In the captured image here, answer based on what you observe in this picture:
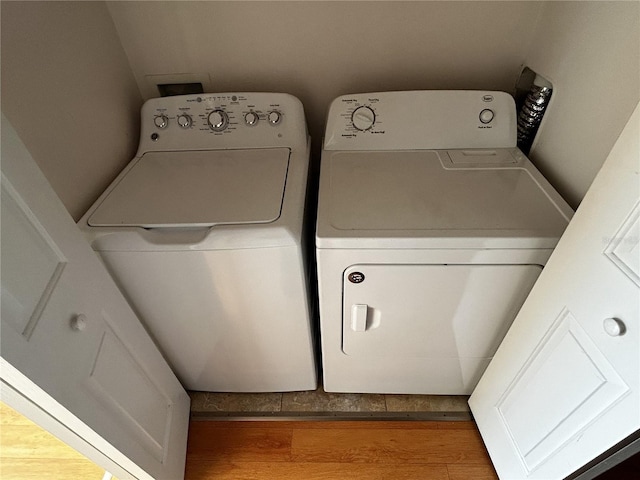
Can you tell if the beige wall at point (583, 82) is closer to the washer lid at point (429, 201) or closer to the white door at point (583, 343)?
the washer lid at point (429, 201)

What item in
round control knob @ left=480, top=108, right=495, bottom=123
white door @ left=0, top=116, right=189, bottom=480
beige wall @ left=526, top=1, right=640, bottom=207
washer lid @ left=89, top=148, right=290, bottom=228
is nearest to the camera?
white door @ left=0, top=116, right=189, bottom=480

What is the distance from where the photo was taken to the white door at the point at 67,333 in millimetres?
653

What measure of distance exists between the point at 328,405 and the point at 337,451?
0.17 meters

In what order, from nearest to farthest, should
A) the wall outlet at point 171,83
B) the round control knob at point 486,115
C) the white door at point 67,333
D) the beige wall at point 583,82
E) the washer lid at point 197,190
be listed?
1. the white door at point 67,333
2. the beige wall at point 583,82
3. the washer lid at point 197,190
4. the round control knob at point 486,115
5. the wall outlet at point 171,83

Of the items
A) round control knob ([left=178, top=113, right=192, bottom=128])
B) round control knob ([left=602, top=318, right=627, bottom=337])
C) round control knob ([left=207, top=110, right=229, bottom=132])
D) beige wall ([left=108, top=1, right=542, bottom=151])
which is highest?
beige wall ([left=108, top=1, right=542, bottom=151])

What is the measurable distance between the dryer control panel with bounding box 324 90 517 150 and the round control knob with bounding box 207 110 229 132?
1.21 feet

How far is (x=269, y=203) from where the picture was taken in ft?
3.50

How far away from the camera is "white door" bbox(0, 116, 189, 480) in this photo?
65 centimetres

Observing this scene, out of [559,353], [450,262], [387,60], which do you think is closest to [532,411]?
[559,353]

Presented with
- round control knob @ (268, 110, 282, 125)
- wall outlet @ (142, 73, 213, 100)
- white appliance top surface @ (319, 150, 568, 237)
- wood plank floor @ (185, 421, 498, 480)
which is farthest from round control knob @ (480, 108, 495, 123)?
wood plank floor @ (185, 421, 498, 480)

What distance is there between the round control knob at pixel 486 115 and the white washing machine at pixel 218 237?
1.99ft

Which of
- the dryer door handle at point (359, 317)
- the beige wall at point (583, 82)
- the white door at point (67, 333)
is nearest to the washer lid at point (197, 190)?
the white door at point (67, 333)

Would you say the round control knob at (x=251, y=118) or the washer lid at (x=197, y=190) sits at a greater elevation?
the round control knob at (x=251, y=118)

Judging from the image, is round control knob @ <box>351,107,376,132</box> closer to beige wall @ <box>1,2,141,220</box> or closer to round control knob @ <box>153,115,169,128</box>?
round control knob @ <box>153,115,169,128</box>
